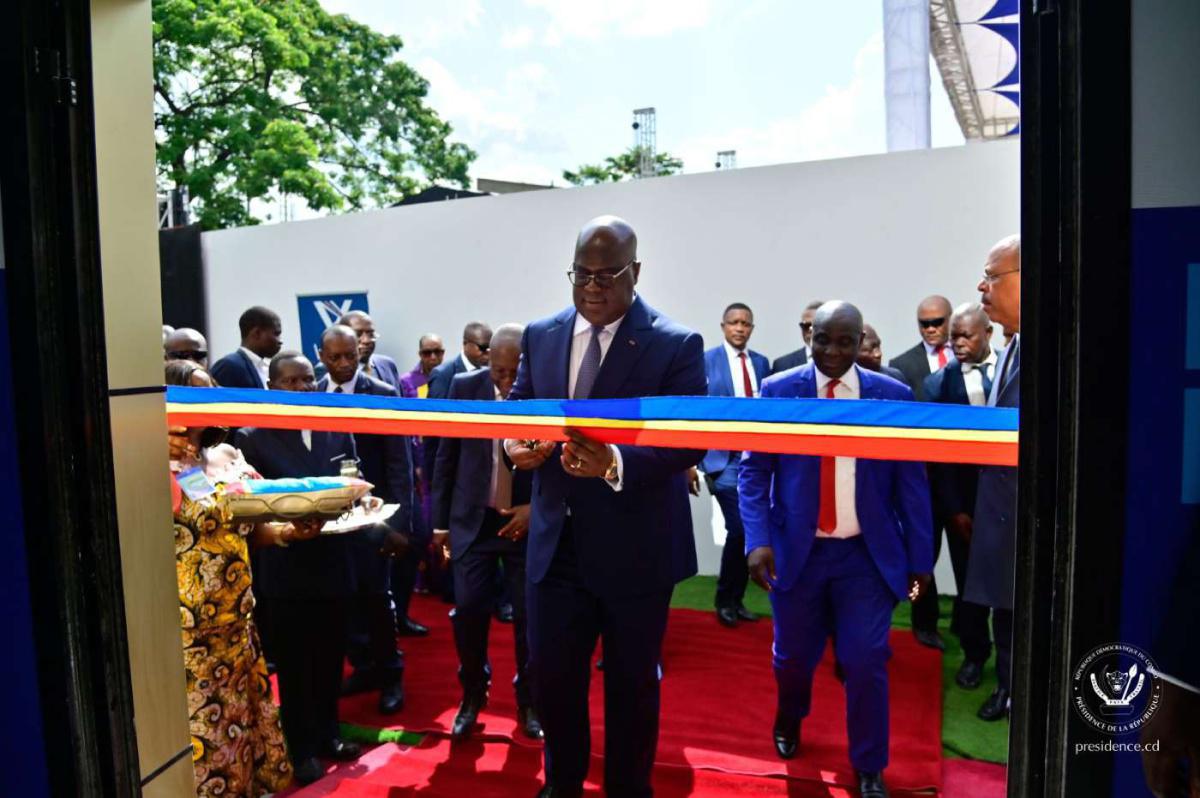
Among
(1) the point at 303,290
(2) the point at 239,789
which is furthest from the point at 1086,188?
(1) the point at 303,290

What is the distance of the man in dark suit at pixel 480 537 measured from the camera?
168 inches

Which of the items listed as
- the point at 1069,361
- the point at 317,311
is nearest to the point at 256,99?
the point at 317,311

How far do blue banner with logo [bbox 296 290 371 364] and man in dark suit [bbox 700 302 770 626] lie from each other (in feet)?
15.7

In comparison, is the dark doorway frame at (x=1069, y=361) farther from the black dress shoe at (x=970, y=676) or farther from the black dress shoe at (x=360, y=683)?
the black dress shoe at (x=360, y=683)

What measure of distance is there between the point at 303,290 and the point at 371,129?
16.0m

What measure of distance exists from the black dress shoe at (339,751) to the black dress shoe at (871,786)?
7.02 feet

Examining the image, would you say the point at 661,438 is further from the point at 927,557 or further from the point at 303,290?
the point at 303,290

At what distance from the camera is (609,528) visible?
296cm

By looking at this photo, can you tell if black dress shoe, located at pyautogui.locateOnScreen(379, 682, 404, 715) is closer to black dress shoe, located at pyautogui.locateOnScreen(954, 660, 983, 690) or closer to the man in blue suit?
the man in blue suit

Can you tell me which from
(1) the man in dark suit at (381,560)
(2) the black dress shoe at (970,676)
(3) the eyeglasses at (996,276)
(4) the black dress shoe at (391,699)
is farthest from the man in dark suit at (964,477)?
(4) the black dress shoe at (391,699)

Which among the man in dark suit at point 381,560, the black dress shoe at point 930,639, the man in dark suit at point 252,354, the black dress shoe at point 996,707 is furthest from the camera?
the man in dark suit at point 252,354

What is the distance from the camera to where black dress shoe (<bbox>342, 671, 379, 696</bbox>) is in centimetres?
491

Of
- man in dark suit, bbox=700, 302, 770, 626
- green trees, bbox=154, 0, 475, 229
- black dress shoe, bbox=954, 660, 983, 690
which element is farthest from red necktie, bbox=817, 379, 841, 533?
green trees, bbox=154, 0, 475, 229

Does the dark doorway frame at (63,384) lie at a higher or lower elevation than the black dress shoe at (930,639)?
higher
